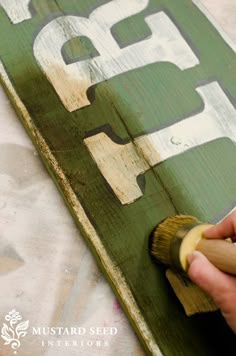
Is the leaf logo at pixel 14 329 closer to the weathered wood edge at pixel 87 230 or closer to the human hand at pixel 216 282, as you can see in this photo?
the weathered wood edge at pixel 87 230

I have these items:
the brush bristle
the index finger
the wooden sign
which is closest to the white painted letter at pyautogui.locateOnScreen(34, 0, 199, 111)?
the wooden sign

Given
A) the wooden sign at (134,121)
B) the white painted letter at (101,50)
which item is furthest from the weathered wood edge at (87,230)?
the white painted letter at (101,50)

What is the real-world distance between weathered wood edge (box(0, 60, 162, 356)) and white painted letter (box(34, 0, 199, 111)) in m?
0.10

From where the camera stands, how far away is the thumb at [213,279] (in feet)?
2.97

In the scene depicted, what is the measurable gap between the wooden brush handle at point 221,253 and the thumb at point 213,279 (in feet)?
0.04

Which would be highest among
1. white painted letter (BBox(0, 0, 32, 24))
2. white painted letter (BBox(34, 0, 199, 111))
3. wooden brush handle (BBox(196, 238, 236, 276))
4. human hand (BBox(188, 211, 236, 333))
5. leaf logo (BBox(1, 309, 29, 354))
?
white painted letter (BBox(0, 0, 32, 24))

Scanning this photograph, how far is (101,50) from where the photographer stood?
1.34 m

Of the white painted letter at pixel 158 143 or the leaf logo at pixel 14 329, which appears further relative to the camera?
the white painted letter at pixel 158 143

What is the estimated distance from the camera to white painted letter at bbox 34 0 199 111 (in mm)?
1292

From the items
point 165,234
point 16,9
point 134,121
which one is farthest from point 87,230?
point 16,9

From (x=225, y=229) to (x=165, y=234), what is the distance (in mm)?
152

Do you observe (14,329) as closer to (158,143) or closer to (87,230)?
(87,230)

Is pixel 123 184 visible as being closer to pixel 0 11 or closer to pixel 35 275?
pixel 35 275

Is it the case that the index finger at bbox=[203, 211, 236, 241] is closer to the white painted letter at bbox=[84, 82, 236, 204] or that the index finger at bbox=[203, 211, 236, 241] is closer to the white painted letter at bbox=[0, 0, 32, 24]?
the white painted letter at bbox=[84, 82, 236, 204]
